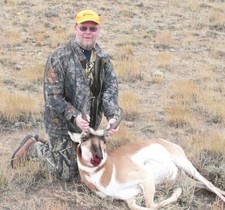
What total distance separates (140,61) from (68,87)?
6911 millimetres

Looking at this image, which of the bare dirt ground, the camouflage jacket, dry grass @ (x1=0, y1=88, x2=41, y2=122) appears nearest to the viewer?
the bare dirt ground

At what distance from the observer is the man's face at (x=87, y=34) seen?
5520 millimetres

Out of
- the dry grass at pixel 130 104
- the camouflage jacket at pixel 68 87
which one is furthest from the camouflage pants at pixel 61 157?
the dry grass at pixel 130 104

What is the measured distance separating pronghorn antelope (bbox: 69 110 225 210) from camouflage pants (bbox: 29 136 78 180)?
0.58 meters

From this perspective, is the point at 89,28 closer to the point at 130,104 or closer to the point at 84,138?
the point at 84,138

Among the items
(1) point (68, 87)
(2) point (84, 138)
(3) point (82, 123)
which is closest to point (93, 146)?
(2) point (84, 138)

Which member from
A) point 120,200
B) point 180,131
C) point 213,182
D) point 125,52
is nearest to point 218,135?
point 180,131

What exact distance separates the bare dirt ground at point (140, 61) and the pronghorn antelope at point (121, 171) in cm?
18

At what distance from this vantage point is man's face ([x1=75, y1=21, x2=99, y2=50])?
18.1ft

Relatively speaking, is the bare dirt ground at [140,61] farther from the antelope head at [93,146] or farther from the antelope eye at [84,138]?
the antelope eye at [84,138]

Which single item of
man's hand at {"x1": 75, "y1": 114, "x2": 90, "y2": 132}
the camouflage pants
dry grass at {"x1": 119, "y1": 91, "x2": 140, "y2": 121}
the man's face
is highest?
the man's face

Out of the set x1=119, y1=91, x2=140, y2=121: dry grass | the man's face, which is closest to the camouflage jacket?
the man's face

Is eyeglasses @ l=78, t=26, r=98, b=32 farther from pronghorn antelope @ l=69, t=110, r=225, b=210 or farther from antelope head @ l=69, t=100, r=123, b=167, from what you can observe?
pronghorn antelope @ l=69, t=110, r=225, b=210

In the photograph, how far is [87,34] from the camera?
220 inches
